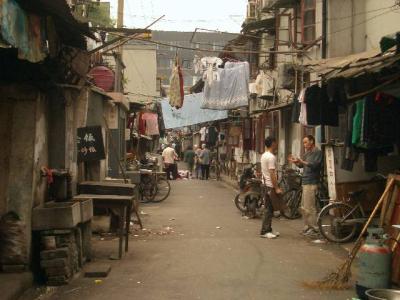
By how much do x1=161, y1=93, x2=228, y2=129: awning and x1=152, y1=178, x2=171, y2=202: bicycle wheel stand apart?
10.1 metres

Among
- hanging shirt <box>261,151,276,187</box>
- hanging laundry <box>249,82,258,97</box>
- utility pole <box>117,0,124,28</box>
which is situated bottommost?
hanging shirt <box>261,151,276,187</box>

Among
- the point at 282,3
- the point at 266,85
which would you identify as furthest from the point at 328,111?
the point at 266,85

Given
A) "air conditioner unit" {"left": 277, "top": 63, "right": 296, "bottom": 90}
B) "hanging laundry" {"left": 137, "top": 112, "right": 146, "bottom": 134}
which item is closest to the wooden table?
"air conditioner unit" {"left": 277, "top": 63, "right": 296, "bottom": 90}

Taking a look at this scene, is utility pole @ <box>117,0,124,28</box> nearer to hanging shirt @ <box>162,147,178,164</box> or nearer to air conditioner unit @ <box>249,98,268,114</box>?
air conditioner unit @ <box>249,98,268,114</box>

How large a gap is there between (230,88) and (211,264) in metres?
16.9

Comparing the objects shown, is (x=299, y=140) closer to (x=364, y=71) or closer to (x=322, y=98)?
(x=322, y=98)

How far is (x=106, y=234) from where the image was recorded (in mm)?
12812

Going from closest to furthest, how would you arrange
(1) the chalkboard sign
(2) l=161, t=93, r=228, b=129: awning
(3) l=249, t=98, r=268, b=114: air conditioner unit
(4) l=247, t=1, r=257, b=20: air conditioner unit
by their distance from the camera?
(1) the chalkboard sign < (3) l=249, t=98, r=268, b=114: air conditioner unit < (4) l=247, t=1, r=257, b=20: air conditioner unit < (2) l=161, t=93, r=228, b=129: awning

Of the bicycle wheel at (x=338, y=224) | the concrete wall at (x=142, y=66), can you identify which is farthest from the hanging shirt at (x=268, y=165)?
the concrete wall at (x=142, y=66)

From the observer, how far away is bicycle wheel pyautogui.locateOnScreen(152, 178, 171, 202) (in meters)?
21.2

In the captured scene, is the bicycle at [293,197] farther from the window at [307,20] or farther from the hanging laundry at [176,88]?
the hanging laundry at [176,88]

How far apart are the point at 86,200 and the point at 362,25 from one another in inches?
442

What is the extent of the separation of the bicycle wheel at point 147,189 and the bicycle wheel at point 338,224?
32.0ft

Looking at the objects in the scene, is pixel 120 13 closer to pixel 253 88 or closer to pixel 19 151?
pixel 253 88
